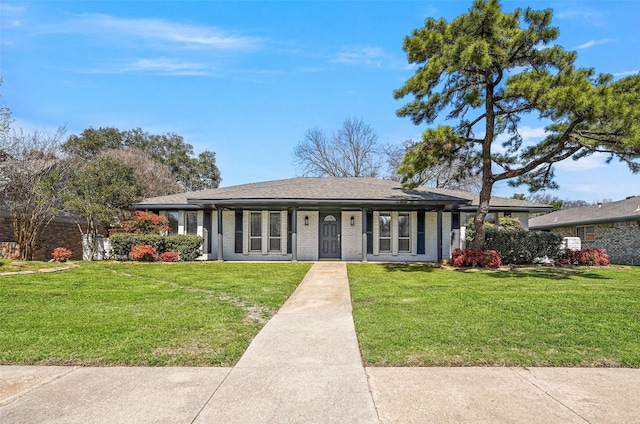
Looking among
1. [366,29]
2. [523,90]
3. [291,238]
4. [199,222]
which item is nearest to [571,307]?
[523,90]

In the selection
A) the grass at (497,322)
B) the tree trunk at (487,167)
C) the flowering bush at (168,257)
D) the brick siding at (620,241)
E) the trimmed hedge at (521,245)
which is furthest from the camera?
the brick siding at (620,241)

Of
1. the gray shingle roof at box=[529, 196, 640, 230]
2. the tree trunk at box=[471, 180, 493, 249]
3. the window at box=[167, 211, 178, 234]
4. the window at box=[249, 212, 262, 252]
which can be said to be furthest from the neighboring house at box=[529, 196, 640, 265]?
the window at box=[167, 211, 178, 234]

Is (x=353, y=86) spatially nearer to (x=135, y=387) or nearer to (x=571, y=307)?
(x=571, y=307)

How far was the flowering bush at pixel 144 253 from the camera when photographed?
15367 millimetres

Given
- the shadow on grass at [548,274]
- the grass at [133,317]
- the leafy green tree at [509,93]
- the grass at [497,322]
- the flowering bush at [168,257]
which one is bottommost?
the shadow on grass at [548,274]

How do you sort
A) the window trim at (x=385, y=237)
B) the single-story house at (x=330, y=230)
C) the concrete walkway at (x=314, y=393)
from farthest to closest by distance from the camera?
1. the window trim at (x=385, y=237)
2. the single-story house at (x=330, y=230)
3. the concrete walkway at (x=314, y=393)

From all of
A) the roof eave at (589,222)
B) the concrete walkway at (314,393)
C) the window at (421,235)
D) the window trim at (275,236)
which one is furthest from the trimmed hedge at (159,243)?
the roof eave at (589,222)

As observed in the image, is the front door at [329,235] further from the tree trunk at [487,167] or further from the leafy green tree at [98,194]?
the leafy green tree at [98,194]

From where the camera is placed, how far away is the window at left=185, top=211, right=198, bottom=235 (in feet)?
59.4

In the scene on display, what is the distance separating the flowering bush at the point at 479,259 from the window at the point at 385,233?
404 centimetres

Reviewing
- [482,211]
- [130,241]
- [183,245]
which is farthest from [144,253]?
[482,211]

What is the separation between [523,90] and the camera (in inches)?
426

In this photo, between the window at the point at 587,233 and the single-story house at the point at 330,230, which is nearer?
the single-story house at the point at 330,230

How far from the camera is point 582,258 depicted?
50.1ft
